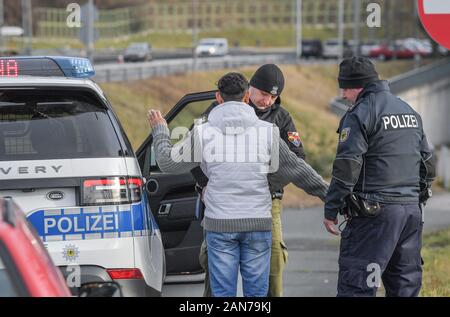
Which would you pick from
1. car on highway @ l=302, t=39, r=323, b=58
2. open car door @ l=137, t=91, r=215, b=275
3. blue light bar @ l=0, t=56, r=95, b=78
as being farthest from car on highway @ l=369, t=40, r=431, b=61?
blue light bar @ l=0, t=56, r=95, b=78

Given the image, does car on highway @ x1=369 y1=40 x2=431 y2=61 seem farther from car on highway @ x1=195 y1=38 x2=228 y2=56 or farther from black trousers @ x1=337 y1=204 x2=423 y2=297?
black trousers @ x1=337 y1=204 x2=423 y2=297

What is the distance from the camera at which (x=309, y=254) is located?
1266 centimetres

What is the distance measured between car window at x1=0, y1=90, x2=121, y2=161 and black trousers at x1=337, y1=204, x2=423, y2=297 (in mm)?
1450

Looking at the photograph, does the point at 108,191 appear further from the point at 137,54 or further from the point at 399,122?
the point at 137,54

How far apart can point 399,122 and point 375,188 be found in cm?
40

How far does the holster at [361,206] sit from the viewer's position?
18.9 feet

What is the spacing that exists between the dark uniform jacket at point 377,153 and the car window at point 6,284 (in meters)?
2.08

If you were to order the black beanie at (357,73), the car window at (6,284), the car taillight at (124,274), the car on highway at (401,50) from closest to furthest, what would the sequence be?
1. the car window at (6,284)
2. the car taillight at (124,274)
3. the black beanie at (357,73)
4. the car on highway at (401,50)

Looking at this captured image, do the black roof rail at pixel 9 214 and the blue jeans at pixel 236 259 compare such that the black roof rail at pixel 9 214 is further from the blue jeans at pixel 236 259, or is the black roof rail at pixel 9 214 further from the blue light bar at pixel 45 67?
the blue light bar at pixel 45 67

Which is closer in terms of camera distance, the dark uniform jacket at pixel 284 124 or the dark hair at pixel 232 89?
the dark hair at pixel 232 89

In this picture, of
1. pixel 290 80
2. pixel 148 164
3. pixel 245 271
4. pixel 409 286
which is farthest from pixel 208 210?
pixel 290 80

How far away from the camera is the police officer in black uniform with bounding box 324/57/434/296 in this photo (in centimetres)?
577

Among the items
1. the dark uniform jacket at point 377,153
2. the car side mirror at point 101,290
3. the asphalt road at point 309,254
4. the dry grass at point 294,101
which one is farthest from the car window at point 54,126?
the dry grass at point 294,101

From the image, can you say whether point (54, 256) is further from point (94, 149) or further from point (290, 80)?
point (290, 80)
